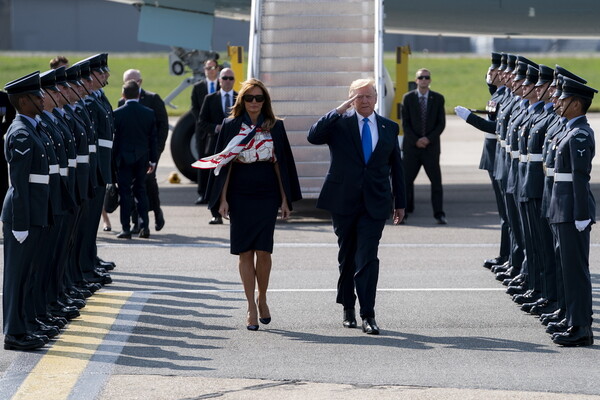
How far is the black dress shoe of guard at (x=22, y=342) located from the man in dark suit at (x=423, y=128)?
7683mm

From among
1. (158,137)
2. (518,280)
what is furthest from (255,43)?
(518,280)

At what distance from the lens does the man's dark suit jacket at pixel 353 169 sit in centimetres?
862

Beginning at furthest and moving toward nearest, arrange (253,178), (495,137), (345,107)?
(495,137) < (253,178) < (345,107)

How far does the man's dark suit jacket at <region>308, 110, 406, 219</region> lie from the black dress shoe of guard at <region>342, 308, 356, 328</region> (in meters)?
0.76

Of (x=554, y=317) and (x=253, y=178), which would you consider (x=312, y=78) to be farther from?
(x=554, y=317)

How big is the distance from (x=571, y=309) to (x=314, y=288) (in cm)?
279

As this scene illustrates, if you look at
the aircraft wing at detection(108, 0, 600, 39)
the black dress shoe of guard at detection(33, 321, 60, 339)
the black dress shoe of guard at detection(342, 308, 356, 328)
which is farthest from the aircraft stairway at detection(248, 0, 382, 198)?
the black dress shoe of guard at detection(33, 321, 60, 339)

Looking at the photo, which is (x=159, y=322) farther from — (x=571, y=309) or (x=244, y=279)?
(x=571, y=309)

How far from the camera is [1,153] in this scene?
1380 cm

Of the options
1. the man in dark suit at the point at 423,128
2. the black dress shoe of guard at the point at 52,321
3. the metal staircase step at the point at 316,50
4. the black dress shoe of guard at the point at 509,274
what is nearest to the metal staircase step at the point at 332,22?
the metal staircase step at the point at 316,50

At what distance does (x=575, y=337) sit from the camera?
8.09m

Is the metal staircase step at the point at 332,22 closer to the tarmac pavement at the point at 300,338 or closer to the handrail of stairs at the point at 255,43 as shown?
the handrail of stairs at the point at 255,43

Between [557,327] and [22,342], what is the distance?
12.3ft

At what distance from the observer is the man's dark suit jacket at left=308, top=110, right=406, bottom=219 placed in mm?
8617
